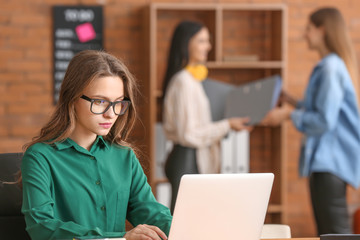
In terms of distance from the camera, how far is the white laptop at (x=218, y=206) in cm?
159

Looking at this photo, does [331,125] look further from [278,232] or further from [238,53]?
[278,232]

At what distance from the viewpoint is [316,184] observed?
3.74 meters

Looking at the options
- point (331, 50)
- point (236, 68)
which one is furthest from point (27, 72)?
point (331, 50)

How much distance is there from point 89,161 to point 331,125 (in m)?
2.12

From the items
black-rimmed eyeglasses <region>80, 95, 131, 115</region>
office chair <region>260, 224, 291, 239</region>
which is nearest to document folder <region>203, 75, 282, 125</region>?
office chair <region>260, 224, 291, 239</region>

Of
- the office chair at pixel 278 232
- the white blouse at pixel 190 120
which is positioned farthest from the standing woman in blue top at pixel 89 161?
the white blouse at pixel 190 120

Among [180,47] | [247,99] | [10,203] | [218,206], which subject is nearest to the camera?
[218,206]

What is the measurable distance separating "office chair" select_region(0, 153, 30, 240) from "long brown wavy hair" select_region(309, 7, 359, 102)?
7.65 ft

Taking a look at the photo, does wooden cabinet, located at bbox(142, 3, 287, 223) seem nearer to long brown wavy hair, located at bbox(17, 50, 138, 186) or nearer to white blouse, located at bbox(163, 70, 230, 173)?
white blouse, located at bbox(163, 70, 230, 173)

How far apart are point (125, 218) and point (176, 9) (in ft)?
9.75

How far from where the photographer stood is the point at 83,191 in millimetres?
1900

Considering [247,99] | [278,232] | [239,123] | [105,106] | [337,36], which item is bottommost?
[278,232]

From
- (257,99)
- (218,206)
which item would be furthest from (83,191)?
(257,99)

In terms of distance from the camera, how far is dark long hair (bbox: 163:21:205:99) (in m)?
4.18
